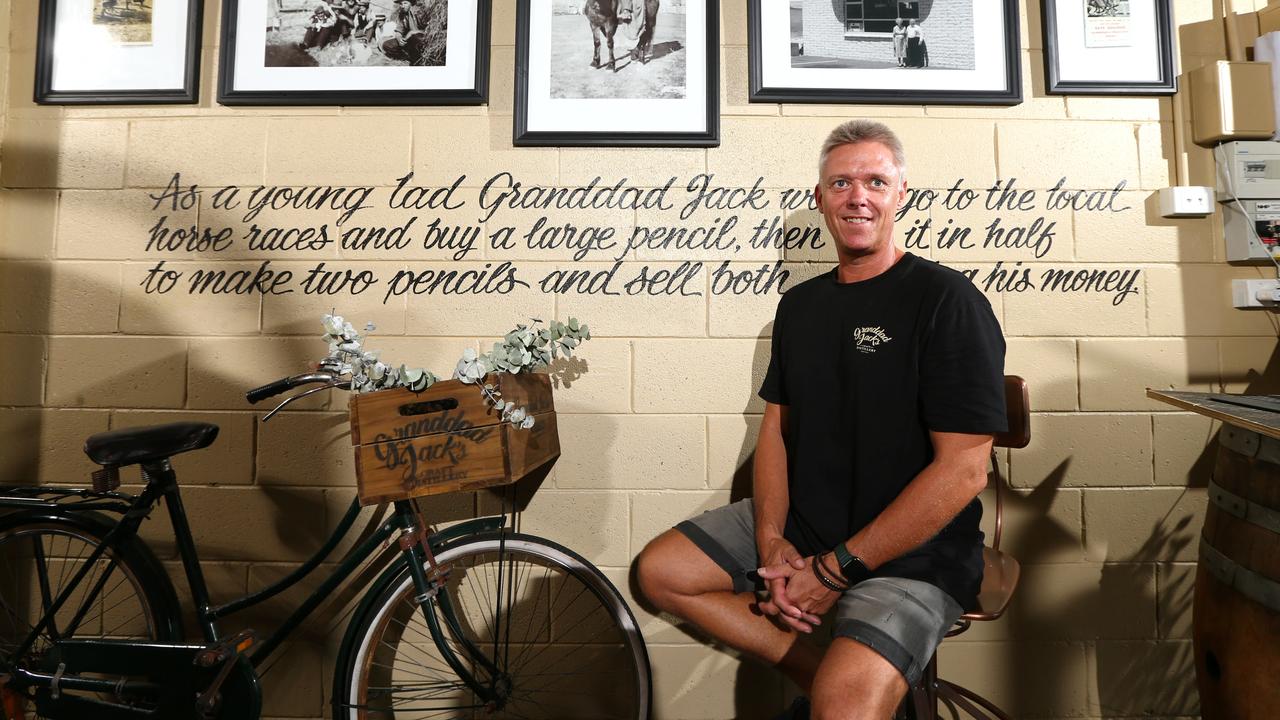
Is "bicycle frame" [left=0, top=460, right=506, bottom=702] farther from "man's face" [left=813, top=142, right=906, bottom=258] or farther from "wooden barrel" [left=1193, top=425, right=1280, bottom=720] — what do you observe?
"wooden barrel" [left=1193, top=425, right=1280, bottom=720]

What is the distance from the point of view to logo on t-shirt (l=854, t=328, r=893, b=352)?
1367 millimetres

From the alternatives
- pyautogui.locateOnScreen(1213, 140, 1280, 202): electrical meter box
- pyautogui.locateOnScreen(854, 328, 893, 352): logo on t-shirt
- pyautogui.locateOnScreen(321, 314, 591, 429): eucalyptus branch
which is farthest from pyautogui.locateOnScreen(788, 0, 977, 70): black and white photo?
pyautogui.locateOnScreen(321, 314, 591, 429): eucalyptus branch

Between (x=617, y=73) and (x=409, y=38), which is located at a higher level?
(x=409, y=38)

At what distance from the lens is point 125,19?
189 cm

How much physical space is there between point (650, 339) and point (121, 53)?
5.82 feet

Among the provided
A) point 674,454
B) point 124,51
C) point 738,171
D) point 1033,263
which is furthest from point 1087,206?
point 124,51

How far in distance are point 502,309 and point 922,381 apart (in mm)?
1126

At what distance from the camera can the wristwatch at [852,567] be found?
126 centimetres

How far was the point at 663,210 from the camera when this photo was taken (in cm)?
185

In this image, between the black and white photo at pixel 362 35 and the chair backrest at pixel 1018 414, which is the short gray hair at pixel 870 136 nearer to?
the chair backrest at pixel 1018 414

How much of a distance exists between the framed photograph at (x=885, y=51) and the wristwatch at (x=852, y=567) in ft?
4.16

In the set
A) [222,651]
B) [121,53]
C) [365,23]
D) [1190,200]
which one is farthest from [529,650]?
[1190,200]

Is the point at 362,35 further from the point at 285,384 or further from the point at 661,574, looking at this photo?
the point at 661,574

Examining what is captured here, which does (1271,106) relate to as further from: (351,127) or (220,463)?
(220,463)
